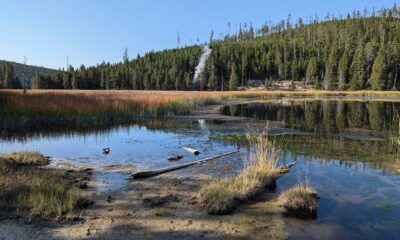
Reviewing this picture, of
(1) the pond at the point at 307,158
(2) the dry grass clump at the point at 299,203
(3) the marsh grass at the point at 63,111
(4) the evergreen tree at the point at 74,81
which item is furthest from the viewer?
(4) the evergreen tree at the point at 74,81

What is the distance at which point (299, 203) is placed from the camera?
687 cm

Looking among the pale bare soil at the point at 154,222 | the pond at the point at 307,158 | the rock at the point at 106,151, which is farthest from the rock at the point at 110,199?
the rock at the point at 106,151

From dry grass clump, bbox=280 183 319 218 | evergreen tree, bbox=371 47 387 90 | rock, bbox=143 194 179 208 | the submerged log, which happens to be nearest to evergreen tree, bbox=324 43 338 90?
evergreen tree, bbox=371 47 387 90

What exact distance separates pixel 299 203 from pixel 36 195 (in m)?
4.85

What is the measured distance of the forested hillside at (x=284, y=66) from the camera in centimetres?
9338

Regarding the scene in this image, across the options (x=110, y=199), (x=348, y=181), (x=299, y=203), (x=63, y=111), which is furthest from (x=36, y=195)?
(x=63, y=111)

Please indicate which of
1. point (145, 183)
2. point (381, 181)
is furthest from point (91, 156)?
point (381, 181)

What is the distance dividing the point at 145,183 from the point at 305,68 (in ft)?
365

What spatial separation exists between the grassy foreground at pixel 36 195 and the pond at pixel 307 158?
118 cm

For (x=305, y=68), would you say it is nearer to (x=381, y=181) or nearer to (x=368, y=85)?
(x=368, y=85)

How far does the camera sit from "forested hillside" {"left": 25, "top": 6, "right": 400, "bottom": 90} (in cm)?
9338

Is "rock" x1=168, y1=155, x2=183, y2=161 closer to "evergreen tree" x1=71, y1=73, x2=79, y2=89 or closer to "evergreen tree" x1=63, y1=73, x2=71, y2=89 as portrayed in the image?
"evergreen tree" x1=71, y1=73, x2=79, y2=89

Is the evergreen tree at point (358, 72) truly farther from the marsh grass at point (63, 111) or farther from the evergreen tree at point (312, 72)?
the marsh grass at point (63, 111)

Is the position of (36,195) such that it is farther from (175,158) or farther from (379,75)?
(379,75)
